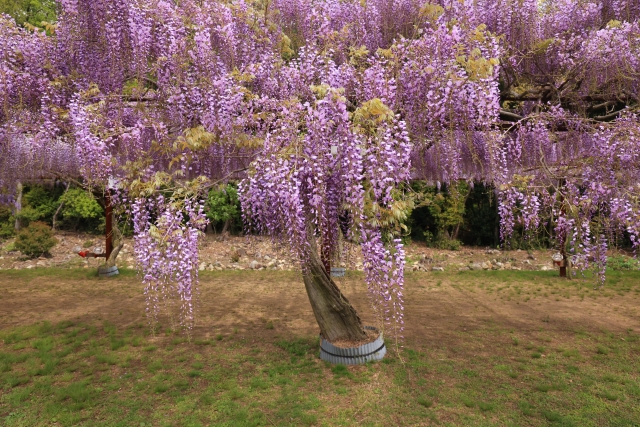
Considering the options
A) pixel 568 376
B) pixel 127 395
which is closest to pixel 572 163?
pixel 568 376

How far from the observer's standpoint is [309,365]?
5.20 metres

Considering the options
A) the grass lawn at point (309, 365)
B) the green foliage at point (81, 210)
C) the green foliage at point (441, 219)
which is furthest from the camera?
the green foliage at point (81, 210)

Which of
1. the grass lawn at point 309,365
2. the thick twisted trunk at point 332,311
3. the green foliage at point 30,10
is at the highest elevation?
the green foliage at point 30,10

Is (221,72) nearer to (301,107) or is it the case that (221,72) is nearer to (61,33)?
(301,107)

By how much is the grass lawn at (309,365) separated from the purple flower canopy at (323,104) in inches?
41.7

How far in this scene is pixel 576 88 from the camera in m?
6.08

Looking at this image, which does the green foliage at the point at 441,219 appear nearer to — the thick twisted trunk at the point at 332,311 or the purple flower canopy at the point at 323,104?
the purple flower canopy at the point at 323,104

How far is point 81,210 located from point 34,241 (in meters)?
2.15

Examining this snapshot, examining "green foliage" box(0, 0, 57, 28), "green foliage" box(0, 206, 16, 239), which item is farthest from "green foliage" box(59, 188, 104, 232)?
"green foliage" box(0, 0, 57, 28)

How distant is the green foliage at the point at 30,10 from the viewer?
1585cm

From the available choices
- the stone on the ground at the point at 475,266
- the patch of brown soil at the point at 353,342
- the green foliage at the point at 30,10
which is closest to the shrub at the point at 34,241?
the green foliage at the point at 30,10

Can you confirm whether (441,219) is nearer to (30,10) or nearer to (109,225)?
(109,225)

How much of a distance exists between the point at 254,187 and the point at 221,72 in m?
1.70

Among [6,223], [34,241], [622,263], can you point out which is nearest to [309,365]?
[622,263]
